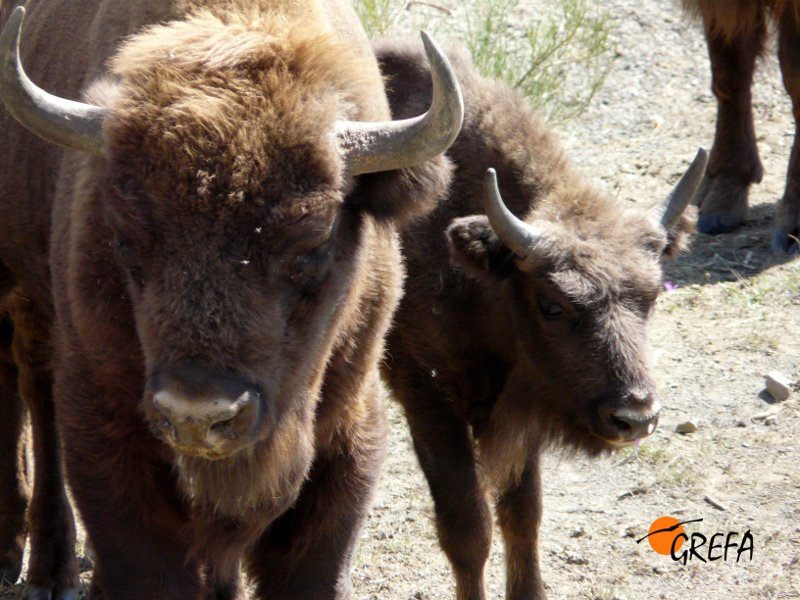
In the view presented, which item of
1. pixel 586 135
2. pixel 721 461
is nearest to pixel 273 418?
pixel 721 461

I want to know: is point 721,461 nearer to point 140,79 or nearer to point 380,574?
point 380,574

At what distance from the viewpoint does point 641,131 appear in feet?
31.7

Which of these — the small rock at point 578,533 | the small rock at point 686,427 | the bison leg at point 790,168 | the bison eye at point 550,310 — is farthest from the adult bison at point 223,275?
the bison leg at point 790,168

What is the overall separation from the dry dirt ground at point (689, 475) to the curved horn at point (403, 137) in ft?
6.80

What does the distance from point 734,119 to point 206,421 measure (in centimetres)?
635

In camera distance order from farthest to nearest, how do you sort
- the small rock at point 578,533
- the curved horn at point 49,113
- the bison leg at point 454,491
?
1. the small rock at point 578,533
2. the bison leg at point 454,491
3. the curved horn at point 49,113

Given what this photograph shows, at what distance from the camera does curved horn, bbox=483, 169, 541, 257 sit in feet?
15.7

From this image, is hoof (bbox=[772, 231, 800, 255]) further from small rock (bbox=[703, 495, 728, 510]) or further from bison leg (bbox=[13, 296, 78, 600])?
bison leg (bbox=[13, 296, 78, 600])

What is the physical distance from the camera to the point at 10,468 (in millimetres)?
5730

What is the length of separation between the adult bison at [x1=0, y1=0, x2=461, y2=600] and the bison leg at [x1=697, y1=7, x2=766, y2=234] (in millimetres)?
4645

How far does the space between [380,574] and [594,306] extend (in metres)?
1.74

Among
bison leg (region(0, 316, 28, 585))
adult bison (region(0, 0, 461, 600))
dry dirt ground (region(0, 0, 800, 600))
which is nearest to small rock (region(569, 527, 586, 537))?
dry dirt ground (region(0, 0, 800, 600))

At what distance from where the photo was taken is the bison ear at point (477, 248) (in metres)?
4.90

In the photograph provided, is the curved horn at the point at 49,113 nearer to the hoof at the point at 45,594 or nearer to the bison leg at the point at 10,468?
the bison leg at the point at 10,468
